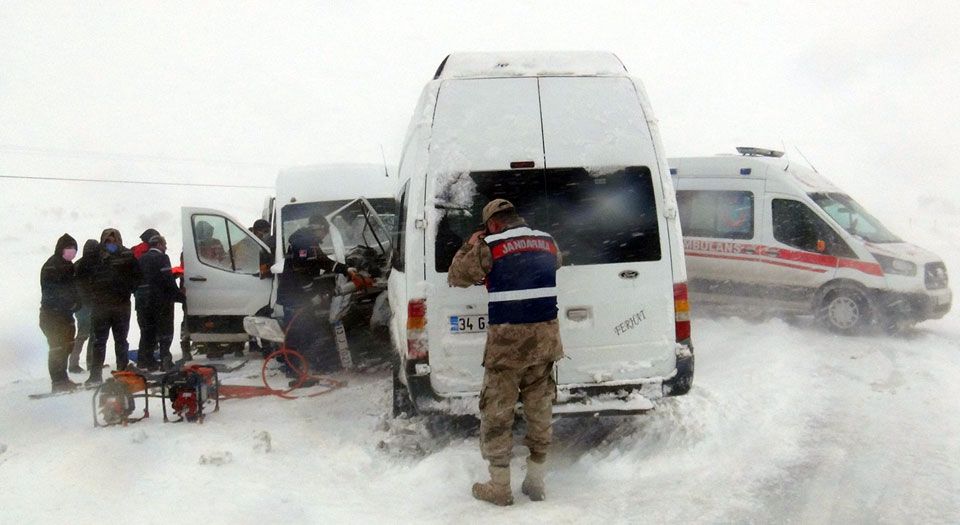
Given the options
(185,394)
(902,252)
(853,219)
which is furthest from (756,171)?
(185,394)

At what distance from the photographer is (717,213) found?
10.3m

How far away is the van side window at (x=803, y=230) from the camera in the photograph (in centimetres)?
956

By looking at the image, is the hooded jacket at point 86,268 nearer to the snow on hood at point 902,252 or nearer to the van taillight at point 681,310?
the van taillight at point 681,310

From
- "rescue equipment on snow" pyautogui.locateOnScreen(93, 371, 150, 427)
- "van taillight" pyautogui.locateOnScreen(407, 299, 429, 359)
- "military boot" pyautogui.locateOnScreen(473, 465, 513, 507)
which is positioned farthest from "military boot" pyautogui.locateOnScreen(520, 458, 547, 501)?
"rescue equipment on snow" pyautogui.locateOnScreen(93, 371, 150, 427)

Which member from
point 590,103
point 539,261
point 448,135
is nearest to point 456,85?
point 448,135

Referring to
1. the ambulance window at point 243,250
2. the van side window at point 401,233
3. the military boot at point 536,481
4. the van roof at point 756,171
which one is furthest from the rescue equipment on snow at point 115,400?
the van roof at point 756,171

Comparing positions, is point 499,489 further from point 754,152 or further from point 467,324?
point 754,152

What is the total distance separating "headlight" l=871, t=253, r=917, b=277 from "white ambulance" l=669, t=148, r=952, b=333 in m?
0.01

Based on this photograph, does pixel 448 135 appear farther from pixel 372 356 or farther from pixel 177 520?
pixel 372 356

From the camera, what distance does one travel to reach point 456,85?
5.31m

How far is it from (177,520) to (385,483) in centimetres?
128

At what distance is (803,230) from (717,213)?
1123 mm

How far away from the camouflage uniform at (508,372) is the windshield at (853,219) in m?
6.56

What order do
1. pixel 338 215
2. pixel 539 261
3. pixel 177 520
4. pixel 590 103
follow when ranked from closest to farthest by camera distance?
pixel 177 520
pixel 539 261
pixel 590 103
pixel 338 215
